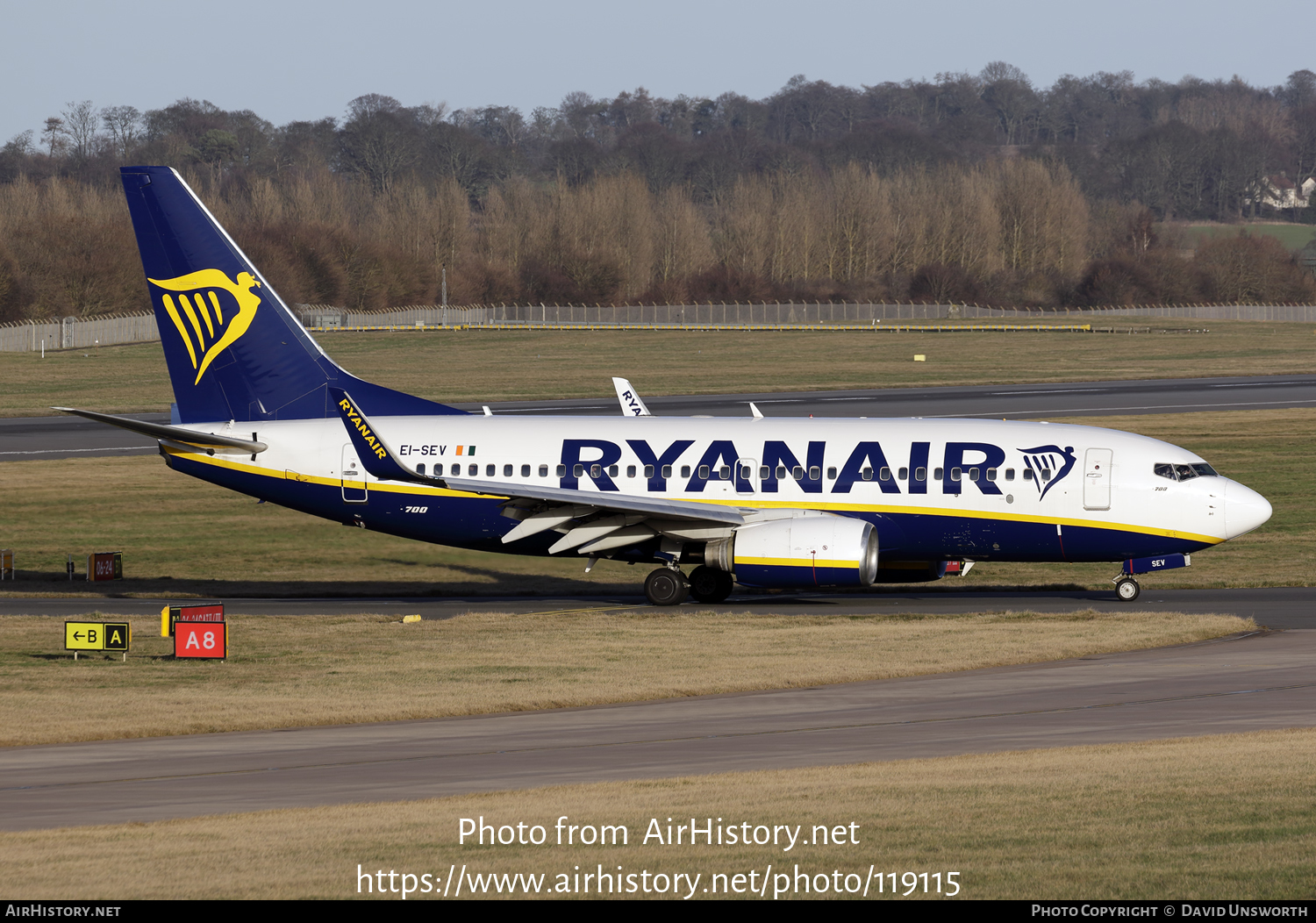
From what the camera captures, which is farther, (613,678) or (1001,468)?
(1001,468)

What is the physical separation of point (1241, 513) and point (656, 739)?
20.5 m

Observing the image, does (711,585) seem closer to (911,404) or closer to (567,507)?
(567,507)

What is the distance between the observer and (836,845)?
16.2 metres

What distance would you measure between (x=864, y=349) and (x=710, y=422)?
3812 inches

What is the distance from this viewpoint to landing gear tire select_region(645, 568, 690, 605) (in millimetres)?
39906

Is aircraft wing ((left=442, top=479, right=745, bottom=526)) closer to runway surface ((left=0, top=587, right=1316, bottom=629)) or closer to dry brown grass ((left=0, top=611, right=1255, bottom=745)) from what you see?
dry brown grass ((left=0, top=611, right=1255, bottom=745))

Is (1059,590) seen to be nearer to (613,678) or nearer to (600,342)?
(613,678)

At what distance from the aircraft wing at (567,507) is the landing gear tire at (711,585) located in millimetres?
2065

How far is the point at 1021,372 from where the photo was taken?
11119cm

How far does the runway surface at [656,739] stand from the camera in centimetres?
2038

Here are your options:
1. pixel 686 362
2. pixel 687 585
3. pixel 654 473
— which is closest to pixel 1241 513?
pixel 687 585

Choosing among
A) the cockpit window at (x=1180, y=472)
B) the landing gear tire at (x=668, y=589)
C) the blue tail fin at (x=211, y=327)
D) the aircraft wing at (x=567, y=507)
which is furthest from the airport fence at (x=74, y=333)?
the cockpit window at (x=1180, y=472)
